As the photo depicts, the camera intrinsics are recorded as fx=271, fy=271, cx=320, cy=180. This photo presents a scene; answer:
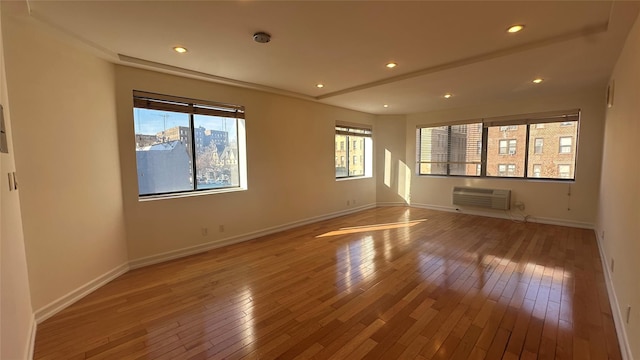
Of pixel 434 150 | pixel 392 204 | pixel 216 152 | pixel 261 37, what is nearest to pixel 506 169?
pixel 434 150

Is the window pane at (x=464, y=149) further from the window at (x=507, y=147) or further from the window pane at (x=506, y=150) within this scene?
the window at (x=507, y=147)

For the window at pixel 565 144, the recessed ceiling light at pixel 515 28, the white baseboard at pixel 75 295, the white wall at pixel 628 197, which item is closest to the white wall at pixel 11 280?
the white baseboard at pixel 75 295

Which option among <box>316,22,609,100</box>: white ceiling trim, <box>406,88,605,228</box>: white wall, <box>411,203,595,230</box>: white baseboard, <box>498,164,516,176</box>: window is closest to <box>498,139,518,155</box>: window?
<box>498,164,516,176</box>: window

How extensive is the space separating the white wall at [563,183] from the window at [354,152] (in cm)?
182

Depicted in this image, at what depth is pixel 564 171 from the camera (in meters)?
5.08

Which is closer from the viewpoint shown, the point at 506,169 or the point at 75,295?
the point at 75,295

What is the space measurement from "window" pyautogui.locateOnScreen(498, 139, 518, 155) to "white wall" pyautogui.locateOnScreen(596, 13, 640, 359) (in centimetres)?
280

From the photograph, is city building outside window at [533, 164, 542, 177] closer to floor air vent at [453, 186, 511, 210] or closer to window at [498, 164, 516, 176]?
window at [498, 164, 516, 176]

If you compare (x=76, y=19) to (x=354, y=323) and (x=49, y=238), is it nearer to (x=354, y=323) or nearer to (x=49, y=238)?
(x=49, y=238)

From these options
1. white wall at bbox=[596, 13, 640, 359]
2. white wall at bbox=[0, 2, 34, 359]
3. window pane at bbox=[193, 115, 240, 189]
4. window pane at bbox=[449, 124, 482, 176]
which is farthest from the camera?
window pane at bbox=[449, 124, 482, 176]

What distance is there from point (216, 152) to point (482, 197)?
17.5ft

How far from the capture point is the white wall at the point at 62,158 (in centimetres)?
222

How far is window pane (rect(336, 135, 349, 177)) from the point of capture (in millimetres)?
6088

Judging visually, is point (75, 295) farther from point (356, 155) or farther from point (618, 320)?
point (356, 155)
